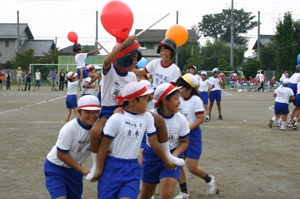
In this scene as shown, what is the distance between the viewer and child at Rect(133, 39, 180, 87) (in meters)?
6.05

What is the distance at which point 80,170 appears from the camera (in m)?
3.80

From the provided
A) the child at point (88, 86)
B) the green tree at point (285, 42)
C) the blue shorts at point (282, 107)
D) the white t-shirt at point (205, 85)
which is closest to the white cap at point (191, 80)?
the child at point (88, 86)

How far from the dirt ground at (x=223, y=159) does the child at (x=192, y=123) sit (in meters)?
0.28

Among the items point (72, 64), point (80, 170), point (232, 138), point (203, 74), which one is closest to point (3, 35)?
point (72, 64)

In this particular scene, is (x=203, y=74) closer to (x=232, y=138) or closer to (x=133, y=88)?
(x=232, y=138)

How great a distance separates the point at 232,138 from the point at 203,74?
5.12m

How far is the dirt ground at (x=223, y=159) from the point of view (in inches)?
226

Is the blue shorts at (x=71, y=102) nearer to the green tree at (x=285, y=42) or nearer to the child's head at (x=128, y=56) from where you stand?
the child's head at (x=128, y=56)

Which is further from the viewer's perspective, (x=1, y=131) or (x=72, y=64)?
(x=72, y=64)

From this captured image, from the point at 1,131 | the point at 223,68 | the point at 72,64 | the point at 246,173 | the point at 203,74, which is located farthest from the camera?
the point at 223,68

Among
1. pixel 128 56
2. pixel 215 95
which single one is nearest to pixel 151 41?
pixel 215 95

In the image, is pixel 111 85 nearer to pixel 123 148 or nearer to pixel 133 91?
pixel 133 91

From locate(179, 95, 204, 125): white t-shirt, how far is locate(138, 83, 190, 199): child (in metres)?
1.05

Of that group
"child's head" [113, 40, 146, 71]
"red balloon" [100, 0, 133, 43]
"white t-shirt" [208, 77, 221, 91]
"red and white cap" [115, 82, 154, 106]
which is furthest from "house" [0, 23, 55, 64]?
"red and white cap" [115, 82, 154, 106]
